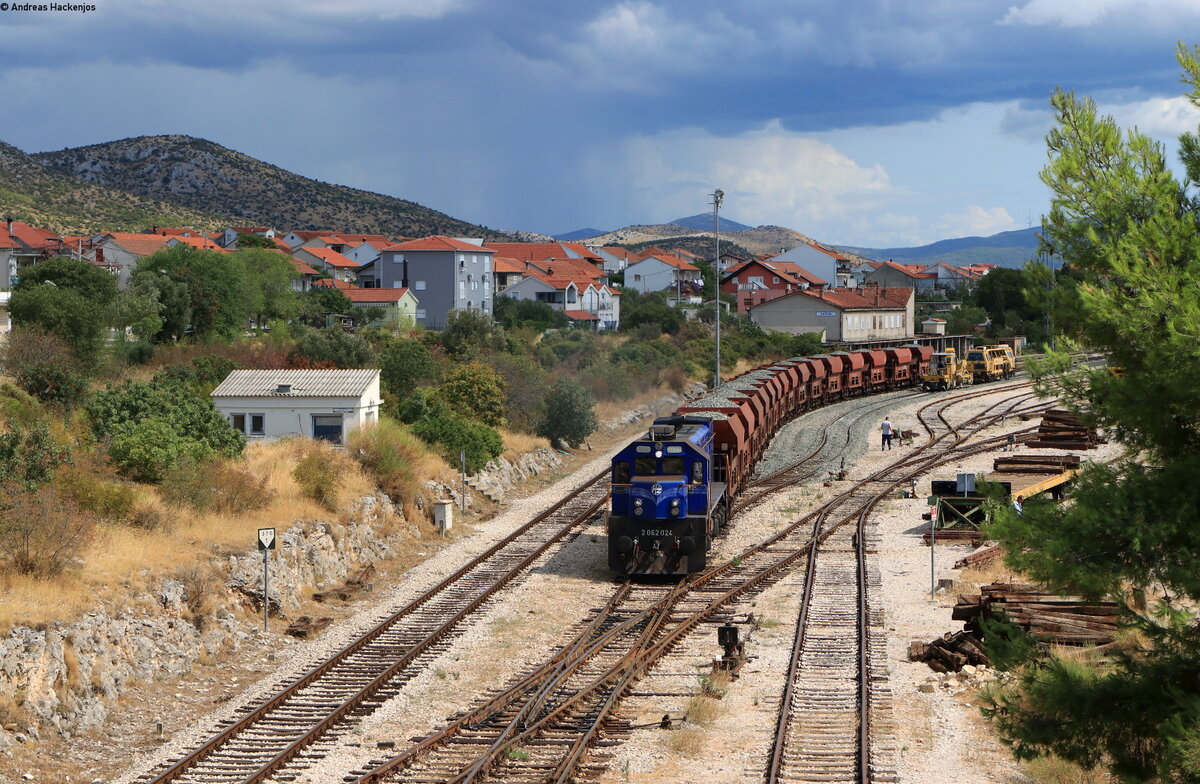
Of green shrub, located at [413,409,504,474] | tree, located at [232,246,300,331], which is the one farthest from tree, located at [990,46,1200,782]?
tree, located at [232,246,300,331]

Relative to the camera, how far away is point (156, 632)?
1827 centimetres

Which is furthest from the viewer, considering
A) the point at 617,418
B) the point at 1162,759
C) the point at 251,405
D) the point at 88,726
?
the point at 617,418

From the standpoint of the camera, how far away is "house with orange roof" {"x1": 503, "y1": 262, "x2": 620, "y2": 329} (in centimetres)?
9106

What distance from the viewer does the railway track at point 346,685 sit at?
1415 centimetres

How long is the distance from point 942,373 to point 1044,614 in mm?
48554

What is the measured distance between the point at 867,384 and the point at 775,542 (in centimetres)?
3599

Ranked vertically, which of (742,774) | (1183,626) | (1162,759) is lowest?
(742,774)

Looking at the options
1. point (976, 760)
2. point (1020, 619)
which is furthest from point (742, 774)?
point (1020, 619)

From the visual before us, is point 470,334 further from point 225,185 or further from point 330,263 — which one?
point 225,185

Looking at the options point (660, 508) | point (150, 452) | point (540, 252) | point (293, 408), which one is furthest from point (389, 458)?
point (540, 252)

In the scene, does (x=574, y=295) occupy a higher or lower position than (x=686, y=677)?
higher

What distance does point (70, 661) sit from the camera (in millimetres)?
16109

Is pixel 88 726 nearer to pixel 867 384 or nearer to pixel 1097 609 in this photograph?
pixel 1097 609

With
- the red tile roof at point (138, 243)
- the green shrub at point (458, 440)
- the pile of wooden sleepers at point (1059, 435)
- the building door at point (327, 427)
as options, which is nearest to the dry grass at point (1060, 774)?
the building door at point (327, 427)
